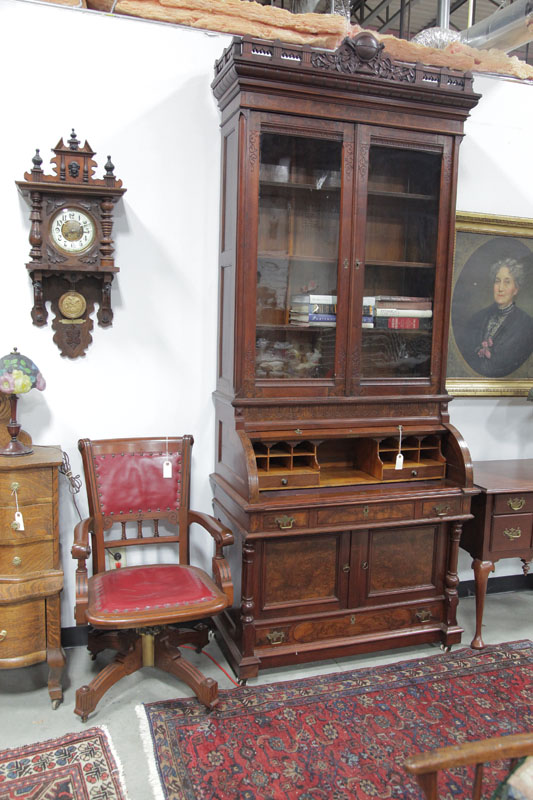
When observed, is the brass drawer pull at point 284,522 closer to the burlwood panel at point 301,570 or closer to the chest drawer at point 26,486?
the burlwood panel at point 301,570

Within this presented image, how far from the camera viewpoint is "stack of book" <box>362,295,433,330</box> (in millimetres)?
3191

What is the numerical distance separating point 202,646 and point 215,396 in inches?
47.7

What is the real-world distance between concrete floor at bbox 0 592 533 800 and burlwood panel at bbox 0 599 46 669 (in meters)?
→ 0.20

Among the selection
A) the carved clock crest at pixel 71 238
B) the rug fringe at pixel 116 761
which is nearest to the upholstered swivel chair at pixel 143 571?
the rug fringe at pixel 116 761

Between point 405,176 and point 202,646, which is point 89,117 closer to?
point 405,176

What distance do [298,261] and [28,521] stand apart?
166 cm

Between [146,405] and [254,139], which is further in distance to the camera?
[146,405]

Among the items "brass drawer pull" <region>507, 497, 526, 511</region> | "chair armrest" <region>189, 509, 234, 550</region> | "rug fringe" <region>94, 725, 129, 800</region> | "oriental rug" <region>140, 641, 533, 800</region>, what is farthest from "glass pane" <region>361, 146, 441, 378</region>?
"rug fringe" <region>94, 725, 129, 800</region>

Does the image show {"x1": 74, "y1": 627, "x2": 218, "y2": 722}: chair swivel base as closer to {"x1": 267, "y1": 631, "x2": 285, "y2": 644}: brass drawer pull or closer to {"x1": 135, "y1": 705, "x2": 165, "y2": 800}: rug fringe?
{"x1": 135, "y1": 705, "x2": 165, "y2": 800}: rug fringe

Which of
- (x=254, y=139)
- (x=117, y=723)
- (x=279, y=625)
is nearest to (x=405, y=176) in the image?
(x=254, y=139)

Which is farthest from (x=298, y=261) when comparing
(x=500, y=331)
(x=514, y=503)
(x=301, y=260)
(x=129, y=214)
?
(x=514, y=503)

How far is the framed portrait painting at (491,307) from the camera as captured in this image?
148 inches

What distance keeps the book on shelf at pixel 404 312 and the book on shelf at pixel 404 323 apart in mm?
15

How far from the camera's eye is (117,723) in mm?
2643
